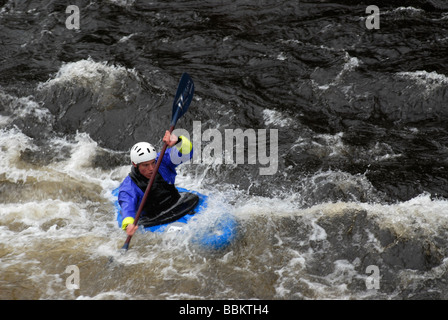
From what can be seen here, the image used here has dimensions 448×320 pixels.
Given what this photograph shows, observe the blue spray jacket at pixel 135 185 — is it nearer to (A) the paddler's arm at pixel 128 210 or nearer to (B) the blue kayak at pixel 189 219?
(A) the paddler's arm at pixel 128 210

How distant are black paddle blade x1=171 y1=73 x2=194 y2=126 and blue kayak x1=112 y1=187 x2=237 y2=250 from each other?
3.25ft

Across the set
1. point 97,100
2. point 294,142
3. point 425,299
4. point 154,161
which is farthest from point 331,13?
point 425,299

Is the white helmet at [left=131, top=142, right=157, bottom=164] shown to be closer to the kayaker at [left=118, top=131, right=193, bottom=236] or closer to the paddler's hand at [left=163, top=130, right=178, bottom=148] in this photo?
the kayaker at [left=118, top=131, right=193, bottom=236]

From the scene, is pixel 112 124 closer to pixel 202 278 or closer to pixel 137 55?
pixel 137 55

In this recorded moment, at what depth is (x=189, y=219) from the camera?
5910 mm

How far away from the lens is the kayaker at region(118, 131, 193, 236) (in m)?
5.59

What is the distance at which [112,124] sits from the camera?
794 cm

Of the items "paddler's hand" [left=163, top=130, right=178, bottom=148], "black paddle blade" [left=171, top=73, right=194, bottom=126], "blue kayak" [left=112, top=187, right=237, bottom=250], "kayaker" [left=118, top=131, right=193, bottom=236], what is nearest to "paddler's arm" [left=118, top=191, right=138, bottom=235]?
"kayaker" [left=118, top=131, right=193, bottom=236]

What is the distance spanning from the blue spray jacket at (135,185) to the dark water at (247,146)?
485mm

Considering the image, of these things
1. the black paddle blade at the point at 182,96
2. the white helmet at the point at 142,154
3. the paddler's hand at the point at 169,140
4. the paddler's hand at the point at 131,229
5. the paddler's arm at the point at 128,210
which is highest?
the black paddle blade at the point at 182,96

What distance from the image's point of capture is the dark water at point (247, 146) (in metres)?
5.39

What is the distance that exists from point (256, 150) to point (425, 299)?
10.2 ft

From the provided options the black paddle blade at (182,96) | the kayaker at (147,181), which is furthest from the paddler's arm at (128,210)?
the black paddle blade at (182,96)

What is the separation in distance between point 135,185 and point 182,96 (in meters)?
1.42
